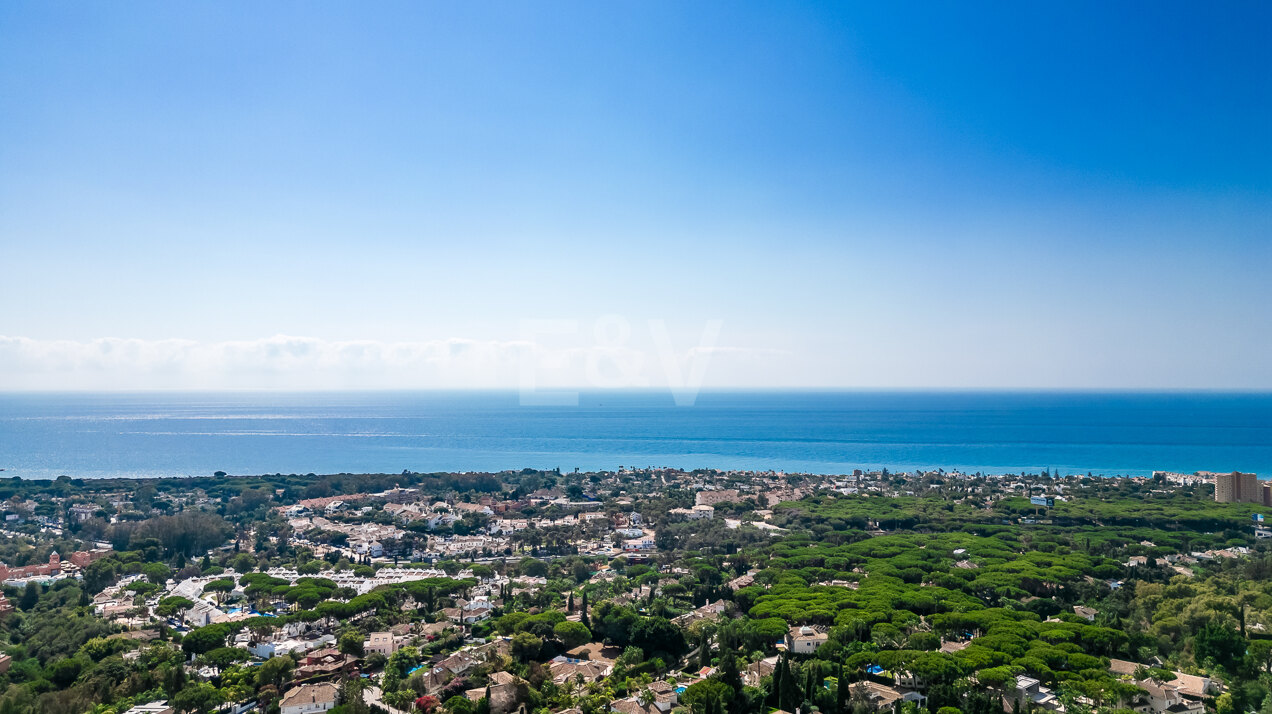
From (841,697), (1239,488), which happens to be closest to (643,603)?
(841,697)

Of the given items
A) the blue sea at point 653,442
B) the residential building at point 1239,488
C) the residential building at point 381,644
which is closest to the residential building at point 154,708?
the residential building at point 381,644

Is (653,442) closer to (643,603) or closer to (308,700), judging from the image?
(643,603)

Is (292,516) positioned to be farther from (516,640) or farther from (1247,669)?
(1247,669)

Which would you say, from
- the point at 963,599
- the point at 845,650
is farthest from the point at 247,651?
the point at 963,599

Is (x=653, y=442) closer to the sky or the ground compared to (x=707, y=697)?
closer to the ground

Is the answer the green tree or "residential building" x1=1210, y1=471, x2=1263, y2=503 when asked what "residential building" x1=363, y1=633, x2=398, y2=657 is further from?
"residential building" x1=1210, y1=471, x2=1263, y2=503

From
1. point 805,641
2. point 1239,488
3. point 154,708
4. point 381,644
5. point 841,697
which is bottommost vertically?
point 381,644

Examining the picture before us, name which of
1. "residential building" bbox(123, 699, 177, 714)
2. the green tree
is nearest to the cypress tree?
the green tree
